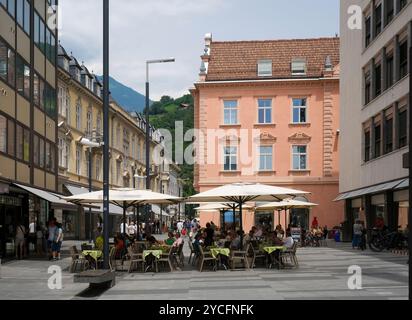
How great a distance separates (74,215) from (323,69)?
23.2 metres

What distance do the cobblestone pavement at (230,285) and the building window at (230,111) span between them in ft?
100

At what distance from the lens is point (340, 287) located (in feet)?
A: 46.2

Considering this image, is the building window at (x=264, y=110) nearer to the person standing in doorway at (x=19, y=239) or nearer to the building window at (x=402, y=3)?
the building window at (x=402, y=3)

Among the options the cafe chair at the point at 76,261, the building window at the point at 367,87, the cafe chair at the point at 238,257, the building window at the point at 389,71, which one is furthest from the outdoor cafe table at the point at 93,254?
the building window at the point at 367,87

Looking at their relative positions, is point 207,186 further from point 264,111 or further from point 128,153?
point 128,153

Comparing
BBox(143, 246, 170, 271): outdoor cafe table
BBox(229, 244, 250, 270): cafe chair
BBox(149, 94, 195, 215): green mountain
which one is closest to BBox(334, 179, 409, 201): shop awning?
BBox(229, 244, 250, 270): cafe chair

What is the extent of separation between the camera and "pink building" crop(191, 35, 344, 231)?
50.1 metres

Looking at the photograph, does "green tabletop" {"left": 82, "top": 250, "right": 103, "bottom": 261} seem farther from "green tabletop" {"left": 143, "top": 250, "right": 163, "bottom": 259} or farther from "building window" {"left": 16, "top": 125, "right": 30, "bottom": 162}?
"building window" {"left": 16, "top": 125, "right": 30, "bottom": 162}

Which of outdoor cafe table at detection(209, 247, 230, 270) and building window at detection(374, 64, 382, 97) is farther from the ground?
building window at detection(374, 64, 382, 97)

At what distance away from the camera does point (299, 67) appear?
169ft

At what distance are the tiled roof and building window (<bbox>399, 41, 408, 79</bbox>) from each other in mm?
21355

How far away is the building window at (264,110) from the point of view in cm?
5094
